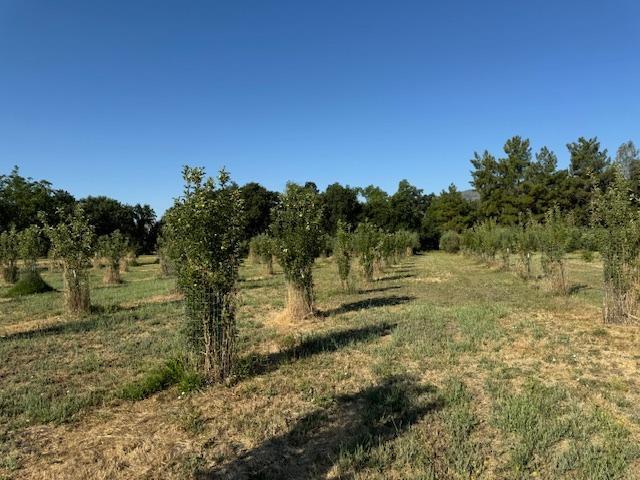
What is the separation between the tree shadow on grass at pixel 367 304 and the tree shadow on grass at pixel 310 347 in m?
2.10

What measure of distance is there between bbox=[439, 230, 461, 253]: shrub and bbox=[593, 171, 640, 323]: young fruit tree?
1546 inches

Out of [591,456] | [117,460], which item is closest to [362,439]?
[591,456]

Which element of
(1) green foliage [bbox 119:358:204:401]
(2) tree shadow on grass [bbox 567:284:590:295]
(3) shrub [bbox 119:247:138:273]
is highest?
(3) shrub [bbox 119:247:138:273]

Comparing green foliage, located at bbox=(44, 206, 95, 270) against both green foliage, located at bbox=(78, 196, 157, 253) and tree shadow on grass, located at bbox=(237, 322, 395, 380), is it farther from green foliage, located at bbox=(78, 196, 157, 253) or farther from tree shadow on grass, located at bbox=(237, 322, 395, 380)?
green foliage, located at bbox=(78, 196, 157, 253)

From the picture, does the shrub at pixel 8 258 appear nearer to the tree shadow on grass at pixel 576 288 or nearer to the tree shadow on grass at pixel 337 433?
the tree shadow on grass at pixel 337 433

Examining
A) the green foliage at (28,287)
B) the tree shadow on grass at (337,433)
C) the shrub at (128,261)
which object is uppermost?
the shrub at (128,261)

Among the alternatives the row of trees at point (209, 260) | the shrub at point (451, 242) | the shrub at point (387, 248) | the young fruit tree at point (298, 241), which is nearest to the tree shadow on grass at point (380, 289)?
the shrub at point (387, 248)

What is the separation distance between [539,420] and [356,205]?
52.4 meters

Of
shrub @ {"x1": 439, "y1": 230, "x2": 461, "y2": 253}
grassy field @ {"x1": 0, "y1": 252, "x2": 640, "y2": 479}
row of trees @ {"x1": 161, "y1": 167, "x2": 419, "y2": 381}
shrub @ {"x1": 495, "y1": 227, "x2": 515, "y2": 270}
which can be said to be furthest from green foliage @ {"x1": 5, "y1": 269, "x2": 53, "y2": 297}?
shrub @ {"x1": 439, "y1": 230, "x2": 461, "y2": 253}

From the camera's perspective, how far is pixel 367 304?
1242 cm

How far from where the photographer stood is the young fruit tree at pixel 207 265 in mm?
5840

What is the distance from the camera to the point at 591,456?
386 cm

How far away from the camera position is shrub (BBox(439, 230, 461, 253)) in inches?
1897

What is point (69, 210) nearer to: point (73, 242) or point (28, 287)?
point (28, 287)
